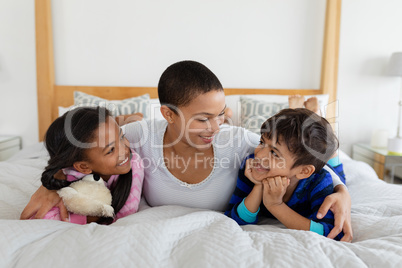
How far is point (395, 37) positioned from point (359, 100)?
67 centimetres

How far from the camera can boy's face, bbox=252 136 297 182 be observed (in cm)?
108

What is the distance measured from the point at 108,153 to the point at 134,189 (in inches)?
7.2

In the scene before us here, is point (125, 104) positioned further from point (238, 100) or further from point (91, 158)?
point (91, 158)

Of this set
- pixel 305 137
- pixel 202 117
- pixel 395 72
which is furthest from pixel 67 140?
pixel 395 72

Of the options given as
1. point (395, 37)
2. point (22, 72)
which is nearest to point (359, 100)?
point (395, 37)

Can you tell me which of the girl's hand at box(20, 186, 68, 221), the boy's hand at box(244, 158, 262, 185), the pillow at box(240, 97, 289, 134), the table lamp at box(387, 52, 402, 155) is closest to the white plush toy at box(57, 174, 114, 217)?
the girl's hand at box(20, 186, 68, 221)

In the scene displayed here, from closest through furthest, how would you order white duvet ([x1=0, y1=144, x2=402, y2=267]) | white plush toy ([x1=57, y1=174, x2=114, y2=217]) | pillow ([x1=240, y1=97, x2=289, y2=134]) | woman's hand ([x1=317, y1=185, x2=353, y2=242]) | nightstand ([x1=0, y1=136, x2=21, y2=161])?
white duvet ([x1=0, y1=144, x2=402, y2=267]), woman's hand ([x1=317, y1=185, x2=353, y2=242]), white plush toy ([x1=57, y1=174, x2=114, y2=217]), pillow ([x1=240, y1=97, x2=289, y2=134]), nightstand ([x1=0, y1=136, x2=21, y2=161])

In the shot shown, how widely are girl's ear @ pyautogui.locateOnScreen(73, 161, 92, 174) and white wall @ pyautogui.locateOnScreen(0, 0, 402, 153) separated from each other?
73.2 inches

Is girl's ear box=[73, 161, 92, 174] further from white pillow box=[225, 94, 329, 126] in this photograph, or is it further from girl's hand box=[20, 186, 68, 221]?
white pillow box=[225, 94, 329, 126]

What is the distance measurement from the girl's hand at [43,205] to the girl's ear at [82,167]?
114 millimetres

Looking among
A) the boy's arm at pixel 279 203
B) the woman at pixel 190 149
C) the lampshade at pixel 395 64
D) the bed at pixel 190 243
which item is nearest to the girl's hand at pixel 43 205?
the woman at pixel 190 149

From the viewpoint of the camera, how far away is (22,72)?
2.89m

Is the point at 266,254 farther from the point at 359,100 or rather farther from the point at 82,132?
the point at 359,100

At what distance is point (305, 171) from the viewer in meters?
1.11
